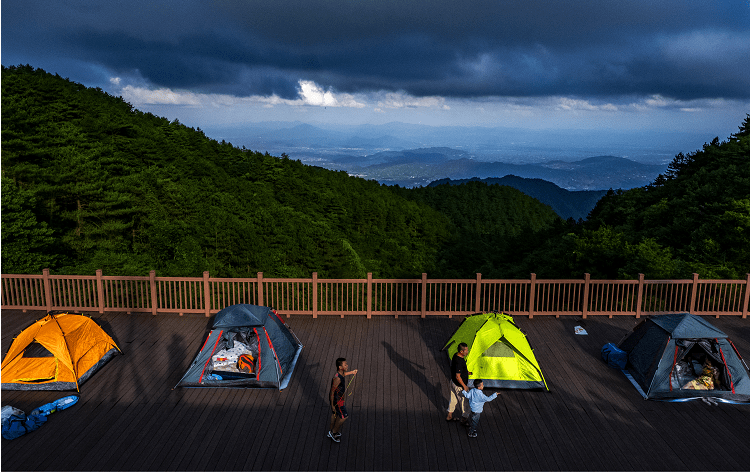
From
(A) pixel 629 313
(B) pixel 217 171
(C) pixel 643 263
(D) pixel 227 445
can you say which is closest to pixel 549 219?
(B) pixel 217 171

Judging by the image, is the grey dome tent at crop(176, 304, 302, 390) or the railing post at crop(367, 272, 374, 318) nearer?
the grey dome tent at crop(176, 304, 302, 390)

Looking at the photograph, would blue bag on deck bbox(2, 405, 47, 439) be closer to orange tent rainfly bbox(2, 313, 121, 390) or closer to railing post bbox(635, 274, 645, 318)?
orange tent rainfly bbox(2, 313, 121, 390)

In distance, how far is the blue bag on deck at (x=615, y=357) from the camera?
9.35 meters

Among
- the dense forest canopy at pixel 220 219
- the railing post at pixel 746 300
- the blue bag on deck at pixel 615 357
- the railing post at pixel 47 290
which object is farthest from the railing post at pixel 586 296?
the railing post at pixel 47 290

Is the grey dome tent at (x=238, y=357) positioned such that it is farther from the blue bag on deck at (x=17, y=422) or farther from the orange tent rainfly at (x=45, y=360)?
the blue bag on deck at (x=17, y=422)

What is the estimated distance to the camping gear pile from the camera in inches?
322

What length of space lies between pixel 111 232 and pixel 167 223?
13.5 ft

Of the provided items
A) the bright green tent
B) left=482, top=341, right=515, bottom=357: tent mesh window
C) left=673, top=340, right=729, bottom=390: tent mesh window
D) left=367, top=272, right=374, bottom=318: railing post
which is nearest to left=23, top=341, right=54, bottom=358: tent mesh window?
left=367, top=272, right=374, bottom=318: railing post

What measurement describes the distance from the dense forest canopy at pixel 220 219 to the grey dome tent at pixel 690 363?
→ 10.6 m

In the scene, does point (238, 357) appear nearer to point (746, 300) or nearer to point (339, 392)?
point (339, 392)

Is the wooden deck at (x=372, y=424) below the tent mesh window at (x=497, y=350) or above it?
below

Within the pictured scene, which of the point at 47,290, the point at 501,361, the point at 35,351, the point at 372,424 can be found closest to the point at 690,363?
the point at 501,361

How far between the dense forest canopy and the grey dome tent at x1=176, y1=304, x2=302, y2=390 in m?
15.9

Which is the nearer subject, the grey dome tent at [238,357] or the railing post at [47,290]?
the grey dome tent at [238,357]
